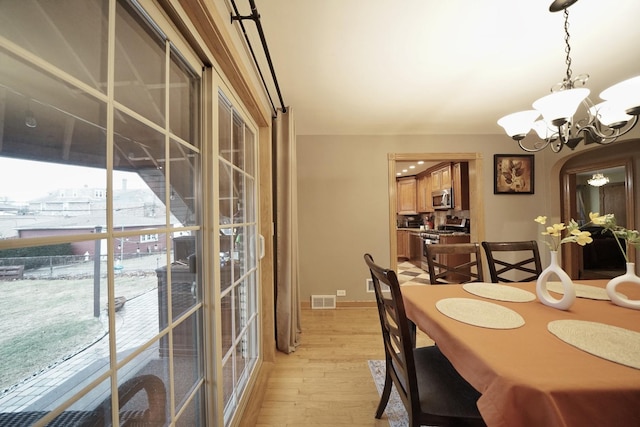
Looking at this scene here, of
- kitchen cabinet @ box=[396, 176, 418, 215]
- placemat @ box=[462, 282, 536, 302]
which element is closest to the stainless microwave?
kitchen cabinet @ box=[396, 176, 418, 215]

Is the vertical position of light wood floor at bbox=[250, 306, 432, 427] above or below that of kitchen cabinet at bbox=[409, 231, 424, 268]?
below

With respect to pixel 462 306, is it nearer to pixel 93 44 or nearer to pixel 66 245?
pixel 66 245

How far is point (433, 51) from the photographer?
65.5 inches

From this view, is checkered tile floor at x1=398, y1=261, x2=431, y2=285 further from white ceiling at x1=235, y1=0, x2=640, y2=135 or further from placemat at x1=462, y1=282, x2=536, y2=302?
white ceiling at x1=235, y1=0, x2=640, y2=135

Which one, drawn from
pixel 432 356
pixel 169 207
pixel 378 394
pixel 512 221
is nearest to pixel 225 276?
pixel 169 207

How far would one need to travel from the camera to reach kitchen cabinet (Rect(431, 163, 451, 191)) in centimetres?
449

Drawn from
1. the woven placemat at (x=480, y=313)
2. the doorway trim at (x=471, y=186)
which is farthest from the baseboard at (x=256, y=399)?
the doorway trim at (x=471, y=186)

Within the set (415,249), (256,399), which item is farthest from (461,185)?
(256,399)

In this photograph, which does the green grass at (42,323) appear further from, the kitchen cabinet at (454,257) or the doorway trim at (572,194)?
the doorway trim at (572,194)

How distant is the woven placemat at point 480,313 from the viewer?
1035 mm

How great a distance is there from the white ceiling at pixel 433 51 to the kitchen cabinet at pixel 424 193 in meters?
3.05

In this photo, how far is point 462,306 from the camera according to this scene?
4.09ft

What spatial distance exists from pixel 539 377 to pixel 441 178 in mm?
4674

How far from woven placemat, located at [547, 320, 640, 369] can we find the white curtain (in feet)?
5.73
